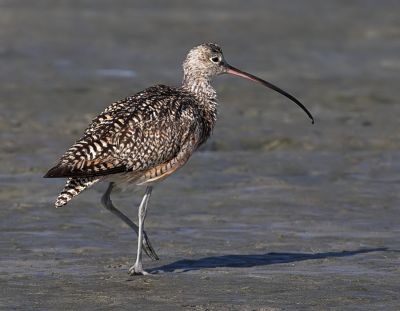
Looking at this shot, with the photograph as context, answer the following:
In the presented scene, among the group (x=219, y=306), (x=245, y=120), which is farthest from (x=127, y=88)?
(x=219, y=306)

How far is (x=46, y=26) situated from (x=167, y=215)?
916cm

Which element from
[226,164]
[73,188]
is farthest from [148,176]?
[226,164]

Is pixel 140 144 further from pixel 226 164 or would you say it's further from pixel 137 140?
pixel 226 164

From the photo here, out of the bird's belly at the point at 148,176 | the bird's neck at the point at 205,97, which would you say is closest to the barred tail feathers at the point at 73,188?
the bird's belly at the point at 148,176

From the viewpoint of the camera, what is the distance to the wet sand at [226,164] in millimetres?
8242

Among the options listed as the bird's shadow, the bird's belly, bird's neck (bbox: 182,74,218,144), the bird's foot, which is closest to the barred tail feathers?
the bird's belly

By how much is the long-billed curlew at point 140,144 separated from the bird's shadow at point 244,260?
0.25m

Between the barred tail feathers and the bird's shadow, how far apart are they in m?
0.82

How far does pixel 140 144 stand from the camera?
8.55 m

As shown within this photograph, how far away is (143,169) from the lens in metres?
8.58

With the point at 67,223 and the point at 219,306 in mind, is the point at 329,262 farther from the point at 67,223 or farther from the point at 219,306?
the point at 67,223

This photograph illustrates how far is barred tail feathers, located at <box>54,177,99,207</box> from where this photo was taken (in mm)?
8219

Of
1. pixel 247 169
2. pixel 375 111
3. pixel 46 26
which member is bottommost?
pixel 247 169

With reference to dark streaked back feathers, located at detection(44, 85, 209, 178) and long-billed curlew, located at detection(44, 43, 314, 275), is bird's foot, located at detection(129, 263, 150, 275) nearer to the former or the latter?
long-billed curlew, located at detection(44, 43, 314, 275)
